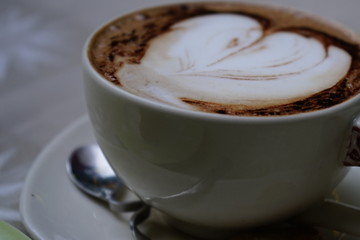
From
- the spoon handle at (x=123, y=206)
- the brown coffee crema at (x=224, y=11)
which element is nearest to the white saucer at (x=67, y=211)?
the spoon handle at (x=123, y=206)

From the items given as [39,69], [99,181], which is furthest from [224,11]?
[39,69]

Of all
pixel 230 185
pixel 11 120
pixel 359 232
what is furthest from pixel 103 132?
pixel 11 120

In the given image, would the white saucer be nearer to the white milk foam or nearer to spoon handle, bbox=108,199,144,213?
spoon handle, bbox=108,199,144,213

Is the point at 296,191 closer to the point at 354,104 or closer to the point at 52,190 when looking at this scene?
the point at 354,104

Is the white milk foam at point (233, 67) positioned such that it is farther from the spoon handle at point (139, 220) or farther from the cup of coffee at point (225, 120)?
the spoon handle at point (139, 220)

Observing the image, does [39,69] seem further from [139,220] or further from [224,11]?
[139,220]

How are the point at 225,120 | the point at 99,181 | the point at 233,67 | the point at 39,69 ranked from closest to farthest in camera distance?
the point at 225,120 → the point at 233,67 → the point at 99,181 → the point at 39,69

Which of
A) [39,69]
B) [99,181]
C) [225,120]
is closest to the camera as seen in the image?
[225,120]
